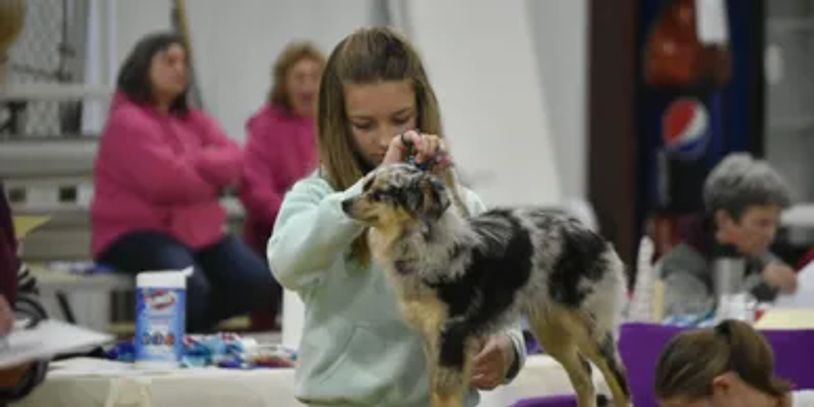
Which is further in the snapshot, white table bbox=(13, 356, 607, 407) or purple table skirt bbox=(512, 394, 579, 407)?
white table bbox=(13, 356, 607, 407)

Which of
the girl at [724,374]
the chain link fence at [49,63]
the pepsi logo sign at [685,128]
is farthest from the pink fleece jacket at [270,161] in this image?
the girl at [724,374]

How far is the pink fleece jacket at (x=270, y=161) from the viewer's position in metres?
6.43

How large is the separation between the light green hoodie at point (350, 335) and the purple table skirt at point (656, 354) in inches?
41.2

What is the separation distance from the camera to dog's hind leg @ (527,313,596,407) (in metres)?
2.22

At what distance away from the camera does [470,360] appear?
83.3 inches

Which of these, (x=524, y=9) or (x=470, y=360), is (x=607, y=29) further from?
(x=470, y=360)

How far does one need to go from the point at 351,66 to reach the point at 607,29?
5753mm

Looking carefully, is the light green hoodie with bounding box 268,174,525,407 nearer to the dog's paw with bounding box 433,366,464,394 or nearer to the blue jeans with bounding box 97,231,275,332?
the dog's paw with bounding box 433,366,464,394

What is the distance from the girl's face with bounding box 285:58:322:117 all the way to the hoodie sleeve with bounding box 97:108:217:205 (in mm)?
606

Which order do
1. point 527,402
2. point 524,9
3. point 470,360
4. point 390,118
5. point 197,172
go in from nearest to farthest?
→ point 470,360 < point 390,118 < point 527,402 < point 197,172 < point 524,9

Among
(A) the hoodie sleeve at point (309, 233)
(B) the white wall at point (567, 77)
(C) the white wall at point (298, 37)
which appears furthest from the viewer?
(B) the white wall at point (567, 77)

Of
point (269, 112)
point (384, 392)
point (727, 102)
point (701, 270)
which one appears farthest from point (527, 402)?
point (727, 102)

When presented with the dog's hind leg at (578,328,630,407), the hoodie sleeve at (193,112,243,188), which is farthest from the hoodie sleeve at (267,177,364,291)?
the hoodie sleeve at (193,112,243,188)

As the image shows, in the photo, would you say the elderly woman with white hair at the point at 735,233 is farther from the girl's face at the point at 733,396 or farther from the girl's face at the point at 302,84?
the girl's face at the point at 302,84
